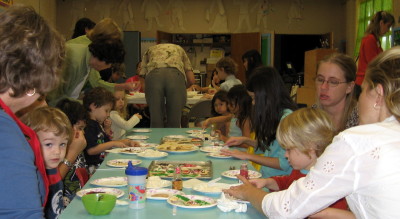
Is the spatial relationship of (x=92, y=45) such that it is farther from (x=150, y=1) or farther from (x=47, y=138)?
(x=150, y=1)

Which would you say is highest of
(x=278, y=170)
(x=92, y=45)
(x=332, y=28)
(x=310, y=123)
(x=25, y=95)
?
(x=332, y=28)

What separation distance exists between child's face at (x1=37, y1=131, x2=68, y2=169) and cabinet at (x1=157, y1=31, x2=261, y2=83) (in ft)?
26.5

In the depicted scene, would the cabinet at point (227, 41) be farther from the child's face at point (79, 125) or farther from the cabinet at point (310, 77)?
the child's face at point (79, 125)

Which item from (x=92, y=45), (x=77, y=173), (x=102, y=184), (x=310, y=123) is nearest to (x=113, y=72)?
(x=92, y=45)

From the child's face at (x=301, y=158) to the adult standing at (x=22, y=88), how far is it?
1.14 m

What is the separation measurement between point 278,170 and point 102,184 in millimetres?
1100

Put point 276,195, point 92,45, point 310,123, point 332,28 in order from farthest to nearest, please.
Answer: point 332,28, point 92,45, point 310,123, point 276,195

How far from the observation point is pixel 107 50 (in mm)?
3426

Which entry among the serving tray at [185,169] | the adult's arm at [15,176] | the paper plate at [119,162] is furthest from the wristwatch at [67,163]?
the adult's arm at [15,176]

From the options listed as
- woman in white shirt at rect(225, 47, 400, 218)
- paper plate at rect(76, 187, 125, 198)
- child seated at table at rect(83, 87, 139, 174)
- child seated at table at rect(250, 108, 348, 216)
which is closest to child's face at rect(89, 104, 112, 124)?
child seated at table at rect(83, 87, 139, 174)

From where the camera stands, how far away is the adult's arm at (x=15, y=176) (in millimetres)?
878

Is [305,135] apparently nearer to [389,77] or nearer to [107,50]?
[389,77]

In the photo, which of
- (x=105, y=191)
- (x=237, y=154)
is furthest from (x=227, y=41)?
(x=105, y=191)

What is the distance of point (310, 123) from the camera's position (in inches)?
75.2
